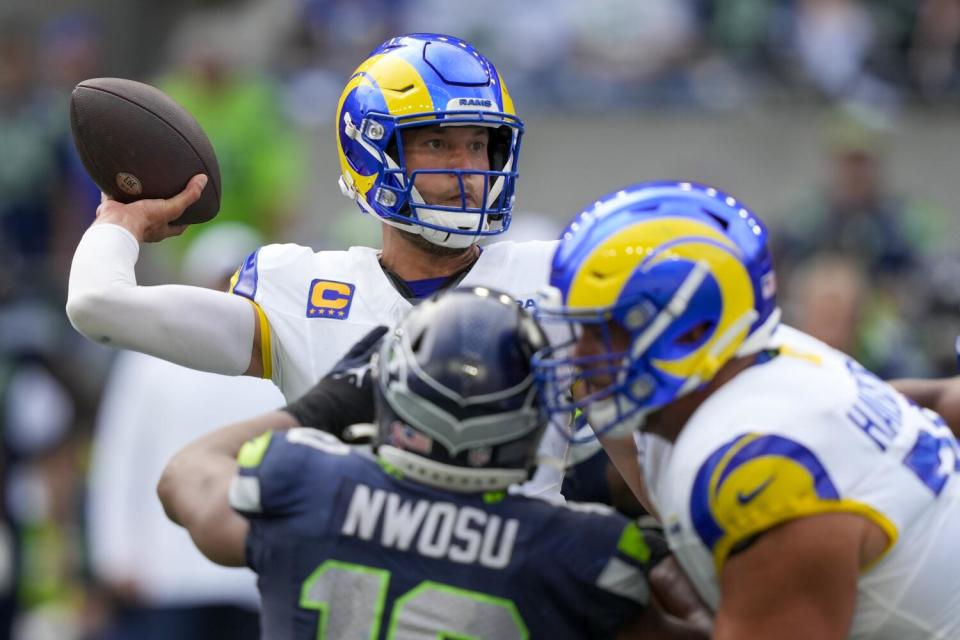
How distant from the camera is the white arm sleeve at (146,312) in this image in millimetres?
3451

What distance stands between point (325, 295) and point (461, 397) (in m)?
1.09

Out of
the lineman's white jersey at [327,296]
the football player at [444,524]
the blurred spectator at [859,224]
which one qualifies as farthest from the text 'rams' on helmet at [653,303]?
the blurred spectator at [859,224]

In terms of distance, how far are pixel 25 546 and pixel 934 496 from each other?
20.4ft

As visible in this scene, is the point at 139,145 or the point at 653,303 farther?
the point at 139,145

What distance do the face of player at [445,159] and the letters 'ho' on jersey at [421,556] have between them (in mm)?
1045

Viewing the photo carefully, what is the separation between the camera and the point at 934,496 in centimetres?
283

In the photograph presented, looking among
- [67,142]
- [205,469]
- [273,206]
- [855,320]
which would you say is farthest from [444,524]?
[67,142]

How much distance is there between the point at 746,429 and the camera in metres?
2.72

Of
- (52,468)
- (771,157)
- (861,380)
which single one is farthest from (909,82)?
(861,380)

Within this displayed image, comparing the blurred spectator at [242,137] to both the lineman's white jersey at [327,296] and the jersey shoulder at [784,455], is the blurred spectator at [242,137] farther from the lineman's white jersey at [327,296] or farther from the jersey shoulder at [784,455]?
the jersey shoulder at [784,455]

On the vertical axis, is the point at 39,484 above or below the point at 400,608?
below

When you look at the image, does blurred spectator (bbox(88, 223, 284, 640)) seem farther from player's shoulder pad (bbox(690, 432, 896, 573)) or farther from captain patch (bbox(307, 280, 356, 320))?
player's shoulder pad (bbox(690, 432, 896, 573))

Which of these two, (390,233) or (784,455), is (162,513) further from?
(784,455)

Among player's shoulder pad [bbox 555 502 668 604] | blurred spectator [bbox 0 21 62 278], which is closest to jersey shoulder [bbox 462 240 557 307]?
player's shoulder pad [bbox 555 502 668 604]
